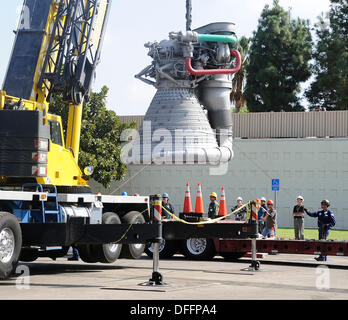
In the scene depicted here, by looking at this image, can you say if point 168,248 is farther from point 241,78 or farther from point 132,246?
point 241,78

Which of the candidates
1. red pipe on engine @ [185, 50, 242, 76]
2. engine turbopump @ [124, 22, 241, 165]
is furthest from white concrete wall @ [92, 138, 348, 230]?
red pipe on engine @ [185, 50, 242, 76]

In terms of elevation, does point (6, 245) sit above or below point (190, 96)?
below

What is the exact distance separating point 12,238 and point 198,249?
27.1ft

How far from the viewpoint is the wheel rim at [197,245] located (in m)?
21.1

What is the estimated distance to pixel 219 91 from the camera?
37.8 metres

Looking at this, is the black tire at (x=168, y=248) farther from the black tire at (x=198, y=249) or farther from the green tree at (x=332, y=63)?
the green tree at (x=332, y=63)

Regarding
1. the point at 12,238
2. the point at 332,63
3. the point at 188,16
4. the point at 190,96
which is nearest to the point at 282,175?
the point at 190,96

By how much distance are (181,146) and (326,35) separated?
3527 cm

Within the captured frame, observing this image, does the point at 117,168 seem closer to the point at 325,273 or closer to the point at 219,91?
the point at 219,91

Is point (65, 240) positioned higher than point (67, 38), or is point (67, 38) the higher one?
point (67, 38)

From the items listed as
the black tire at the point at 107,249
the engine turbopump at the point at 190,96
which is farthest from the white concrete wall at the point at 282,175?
the black tire at the point at 107,249

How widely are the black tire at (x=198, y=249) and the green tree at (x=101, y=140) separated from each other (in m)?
24.2

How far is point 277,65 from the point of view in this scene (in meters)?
70.1
